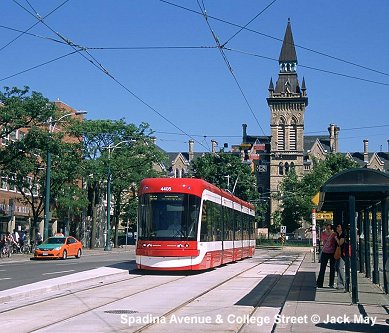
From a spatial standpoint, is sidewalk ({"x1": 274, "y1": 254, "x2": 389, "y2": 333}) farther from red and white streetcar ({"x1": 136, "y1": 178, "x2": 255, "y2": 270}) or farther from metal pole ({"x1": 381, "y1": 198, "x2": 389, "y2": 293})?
A: red and white streetcar ({"x1": 136, "y1": 178, "x2": 255, "y2": 270})

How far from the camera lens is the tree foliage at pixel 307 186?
6788 centimetres

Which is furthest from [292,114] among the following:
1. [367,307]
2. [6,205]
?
[367,307]

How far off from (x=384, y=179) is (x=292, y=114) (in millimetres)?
118094

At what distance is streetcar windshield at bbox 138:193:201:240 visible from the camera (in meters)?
23.6

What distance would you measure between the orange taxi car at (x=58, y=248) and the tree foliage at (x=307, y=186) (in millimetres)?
17191

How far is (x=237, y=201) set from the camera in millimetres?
34250

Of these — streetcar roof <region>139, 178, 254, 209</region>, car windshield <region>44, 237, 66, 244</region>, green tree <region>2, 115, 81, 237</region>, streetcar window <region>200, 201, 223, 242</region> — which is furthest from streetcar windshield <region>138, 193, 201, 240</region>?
car windshield <region>44, 237, 66, 244</region>

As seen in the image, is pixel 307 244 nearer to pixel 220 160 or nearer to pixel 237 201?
pixel 220 160

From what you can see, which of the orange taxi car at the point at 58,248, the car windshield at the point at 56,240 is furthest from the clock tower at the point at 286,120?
the car windshield at the point at 56,240

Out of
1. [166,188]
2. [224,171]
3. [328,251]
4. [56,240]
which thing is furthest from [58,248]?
[224,171]

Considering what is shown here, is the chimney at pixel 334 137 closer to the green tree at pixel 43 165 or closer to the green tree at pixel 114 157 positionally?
the green tree at pixel 114 157

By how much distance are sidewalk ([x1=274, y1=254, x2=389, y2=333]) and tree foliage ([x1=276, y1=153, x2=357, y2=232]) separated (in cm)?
2976

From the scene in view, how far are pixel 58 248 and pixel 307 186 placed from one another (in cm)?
3847

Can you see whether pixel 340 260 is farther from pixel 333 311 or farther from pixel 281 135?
pixel 281 135
